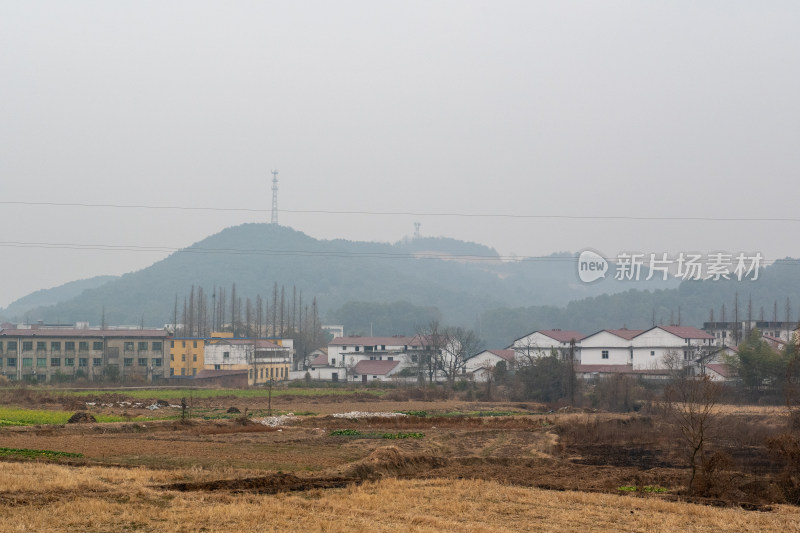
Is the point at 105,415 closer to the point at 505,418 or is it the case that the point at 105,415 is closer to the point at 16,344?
the point at 505,418

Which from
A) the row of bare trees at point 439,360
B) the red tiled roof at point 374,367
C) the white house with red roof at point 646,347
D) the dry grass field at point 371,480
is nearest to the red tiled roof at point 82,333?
the red tiled roof at point 374,367

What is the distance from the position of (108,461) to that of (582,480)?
1371 cm

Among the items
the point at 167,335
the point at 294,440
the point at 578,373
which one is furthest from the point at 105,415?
the point at 167,335

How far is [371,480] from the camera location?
21516mm

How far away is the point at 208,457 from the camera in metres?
25.9

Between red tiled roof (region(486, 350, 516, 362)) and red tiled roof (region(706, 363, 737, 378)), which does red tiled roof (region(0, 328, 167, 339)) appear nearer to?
red tiled roof (region(486, 350, 516, 362))

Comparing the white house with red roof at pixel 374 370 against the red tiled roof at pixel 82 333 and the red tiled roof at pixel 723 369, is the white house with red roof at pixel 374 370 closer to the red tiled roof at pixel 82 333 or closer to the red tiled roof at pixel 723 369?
the red tiled roof at pixel 82 333

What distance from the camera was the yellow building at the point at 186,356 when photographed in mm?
97250

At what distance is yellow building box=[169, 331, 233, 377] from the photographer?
9725 centimetres

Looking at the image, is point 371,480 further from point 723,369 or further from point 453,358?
point 453,358

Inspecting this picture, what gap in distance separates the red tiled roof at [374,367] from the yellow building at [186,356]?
18.3 metres

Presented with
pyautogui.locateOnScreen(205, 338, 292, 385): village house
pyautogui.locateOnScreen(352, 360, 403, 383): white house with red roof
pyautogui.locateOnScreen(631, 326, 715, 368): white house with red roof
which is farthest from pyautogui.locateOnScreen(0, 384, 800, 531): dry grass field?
pyautogui.locateOnScreen(352, 360, 403, 383): white house with red roof

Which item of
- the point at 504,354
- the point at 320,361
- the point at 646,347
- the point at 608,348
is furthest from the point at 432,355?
the point at 646,347

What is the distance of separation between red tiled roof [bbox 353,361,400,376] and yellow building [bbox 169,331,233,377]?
722 inches
